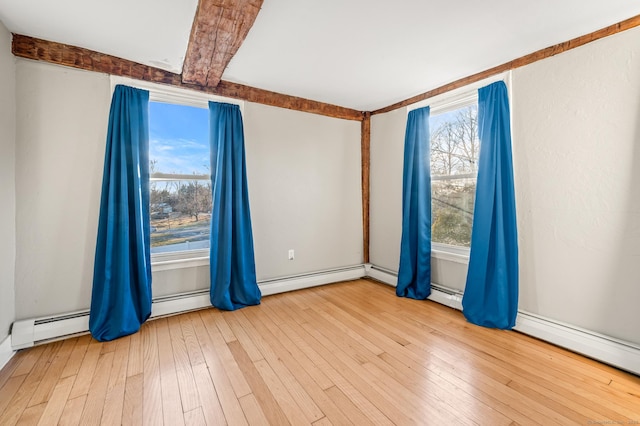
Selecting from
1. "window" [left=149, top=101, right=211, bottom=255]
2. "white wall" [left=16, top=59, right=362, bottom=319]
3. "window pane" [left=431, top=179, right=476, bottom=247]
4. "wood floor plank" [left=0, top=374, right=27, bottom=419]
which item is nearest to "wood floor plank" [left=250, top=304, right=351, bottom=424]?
"white wall" [left=16, top=59, right=362, bottom=319]

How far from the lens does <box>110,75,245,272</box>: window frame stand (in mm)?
2631

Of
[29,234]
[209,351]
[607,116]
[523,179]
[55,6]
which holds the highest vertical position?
[55,6]

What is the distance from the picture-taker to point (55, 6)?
1.78m

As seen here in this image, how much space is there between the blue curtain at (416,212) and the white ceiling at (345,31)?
67cm

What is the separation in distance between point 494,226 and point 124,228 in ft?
10.9

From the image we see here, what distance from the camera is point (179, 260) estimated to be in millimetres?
2803

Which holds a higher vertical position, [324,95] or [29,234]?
[324,95]

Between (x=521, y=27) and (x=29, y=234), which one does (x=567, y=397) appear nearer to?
(x=521, y=27)

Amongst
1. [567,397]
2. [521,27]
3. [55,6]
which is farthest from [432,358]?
[55,6]

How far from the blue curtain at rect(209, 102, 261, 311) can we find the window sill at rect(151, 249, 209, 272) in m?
0.17

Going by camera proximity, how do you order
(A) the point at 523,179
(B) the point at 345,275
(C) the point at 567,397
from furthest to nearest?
(B) the point at 345,275 → (A) the point at 523,179 → (C) the point at 567,397

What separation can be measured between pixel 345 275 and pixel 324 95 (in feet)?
7.98

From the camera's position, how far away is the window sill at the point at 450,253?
294 centimetres

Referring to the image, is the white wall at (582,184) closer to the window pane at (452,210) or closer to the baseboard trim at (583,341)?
the baseboard trim at (583,341)
